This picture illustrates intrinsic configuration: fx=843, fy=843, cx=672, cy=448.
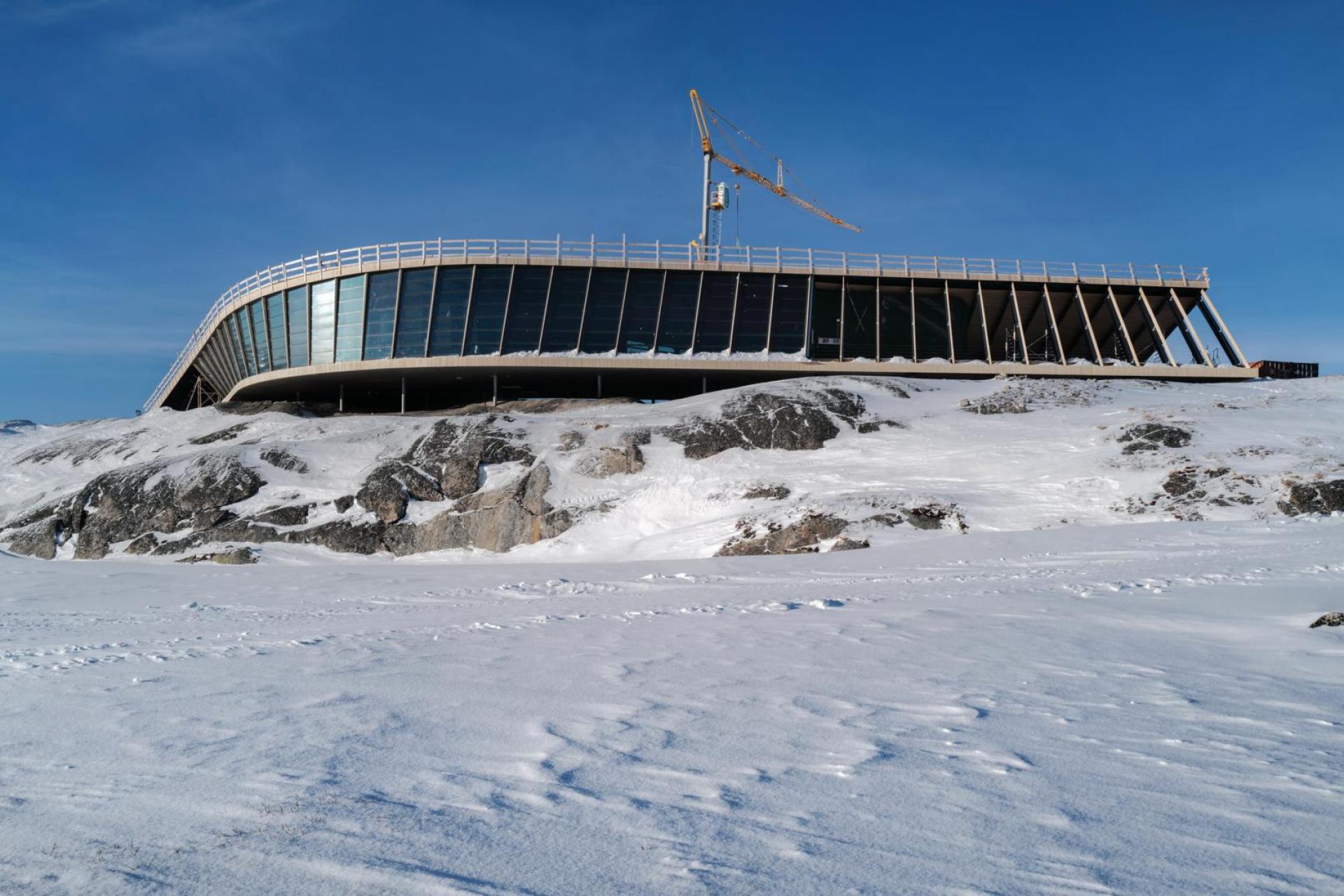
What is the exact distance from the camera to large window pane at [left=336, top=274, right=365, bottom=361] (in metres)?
41.4

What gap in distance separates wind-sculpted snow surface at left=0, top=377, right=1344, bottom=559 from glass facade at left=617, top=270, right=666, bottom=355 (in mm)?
5605

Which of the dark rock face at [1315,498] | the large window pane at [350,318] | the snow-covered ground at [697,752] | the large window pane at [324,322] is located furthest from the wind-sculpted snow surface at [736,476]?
the snow-covered ground at [697,752]

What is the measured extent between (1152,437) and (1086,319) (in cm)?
1919

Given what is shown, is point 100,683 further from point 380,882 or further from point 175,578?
point 175,578

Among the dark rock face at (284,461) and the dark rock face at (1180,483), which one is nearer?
the dark rock face at (1180,483)

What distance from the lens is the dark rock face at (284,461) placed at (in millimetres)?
30438

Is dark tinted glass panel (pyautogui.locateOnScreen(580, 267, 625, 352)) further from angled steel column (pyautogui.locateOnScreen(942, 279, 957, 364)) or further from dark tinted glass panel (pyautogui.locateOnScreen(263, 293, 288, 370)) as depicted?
dark tinted glass panel (pyautogui.locateOnScreen(263, 293, 288, 370))

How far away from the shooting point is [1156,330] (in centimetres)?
4262

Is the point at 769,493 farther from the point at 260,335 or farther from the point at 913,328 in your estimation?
the point at 260,335

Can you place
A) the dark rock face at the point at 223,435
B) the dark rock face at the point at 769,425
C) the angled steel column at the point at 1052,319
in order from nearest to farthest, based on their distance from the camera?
1. the dark rock face at the point at 769,425
2. the dark rock face at the point at 223,435
3. the angled steel column at the point at 1052,319

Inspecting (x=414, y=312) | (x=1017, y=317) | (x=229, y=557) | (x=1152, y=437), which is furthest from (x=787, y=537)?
(x=1017, y=317)

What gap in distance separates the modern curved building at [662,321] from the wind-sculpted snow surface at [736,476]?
18.7 ft

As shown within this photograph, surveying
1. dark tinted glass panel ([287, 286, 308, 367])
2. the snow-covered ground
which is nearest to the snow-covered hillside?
the snow-covered ground

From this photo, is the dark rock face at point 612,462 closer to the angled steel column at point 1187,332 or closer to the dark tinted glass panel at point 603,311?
the dark tinted glass panel at point 603,311
